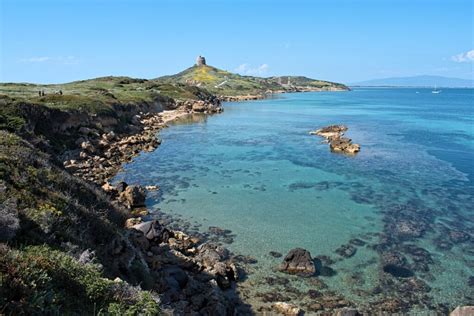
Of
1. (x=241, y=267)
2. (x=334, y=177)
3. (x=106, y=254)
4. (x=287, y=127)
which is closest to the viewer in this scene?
(x=106, y=254)

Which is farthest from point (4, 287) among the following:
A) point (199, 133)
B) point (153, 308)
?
point (199, 133)

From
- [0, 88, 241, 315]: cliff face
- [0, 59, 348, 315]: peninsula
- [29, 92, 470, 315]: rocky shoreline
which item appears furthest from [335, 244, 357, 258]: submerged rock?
[0, 88, 241, 315]: cliff face

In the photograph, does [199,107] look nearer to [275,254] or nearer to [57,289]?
[275,254]

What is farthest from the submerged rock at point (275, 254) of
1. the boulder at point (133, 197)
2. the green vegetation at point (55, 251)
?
the boulder at point (133, 197)

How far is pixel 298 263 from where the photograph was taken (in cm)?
2020

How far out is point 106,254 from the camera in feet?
45.4

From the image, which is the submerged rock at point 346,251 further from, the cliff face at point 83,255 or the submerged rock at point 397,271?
the cliff face at point 83,255

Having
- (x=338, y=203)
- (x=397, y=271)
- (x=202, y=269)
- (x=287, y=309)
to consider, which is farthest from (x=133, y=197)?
(x=397, y=271)

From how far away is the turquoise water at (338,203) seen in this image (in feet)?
65.5

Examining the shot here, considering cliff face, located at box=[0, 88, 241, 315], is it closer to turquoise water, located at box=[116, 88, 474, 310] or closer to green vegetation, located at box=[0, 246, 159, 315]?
green vegetation, located at box=[0, 246, 159, 315]

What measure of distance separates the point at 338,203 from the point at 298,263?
12293 millimetres

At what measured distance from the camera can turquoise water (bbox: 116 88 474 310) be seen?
786 inches

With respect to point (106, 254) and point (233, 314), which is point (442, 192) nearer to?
point (233, 314)

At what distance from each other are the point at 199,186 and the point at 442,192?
72.7 ft
